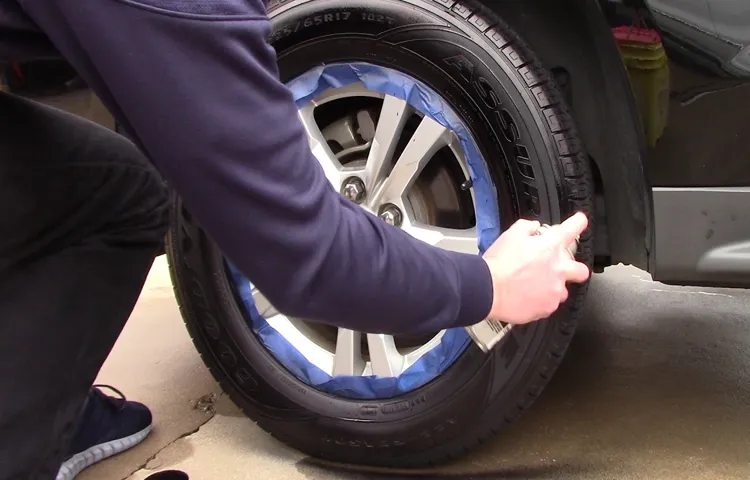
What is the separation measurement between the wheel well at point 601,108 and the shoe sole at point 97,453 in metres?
1.02

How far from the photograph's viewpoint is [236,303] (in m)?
1.37

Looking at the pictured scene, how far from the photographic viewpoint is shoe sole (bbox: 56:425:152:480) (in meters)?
1.38

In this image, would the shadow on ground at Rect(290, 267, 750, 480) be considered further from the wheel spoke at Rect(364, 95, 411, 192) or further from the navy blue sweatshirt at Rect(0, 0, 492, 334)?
the navy blue sweatshirt at Rect(0, 0, 492, 334)

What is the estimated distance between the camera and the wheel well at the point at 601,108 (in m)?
1.10

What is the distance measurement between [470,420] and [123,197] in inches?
27.0

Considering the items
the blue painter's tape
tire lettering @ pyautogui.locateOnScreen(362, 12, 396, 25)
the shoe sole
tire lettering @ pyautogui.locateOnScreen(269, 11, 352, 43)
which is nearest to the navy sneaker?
the shoe sole

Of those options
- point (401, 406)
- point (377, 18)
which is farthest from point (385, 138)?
point (401, 406)

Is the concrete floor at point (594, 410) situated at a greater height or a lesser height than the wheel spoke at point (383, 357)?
lesser

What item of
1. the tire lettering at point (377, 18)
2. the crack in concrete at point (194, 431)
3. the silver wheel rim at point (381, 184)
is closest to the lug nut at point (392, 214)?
the silver wheel rim at point (381, 184)

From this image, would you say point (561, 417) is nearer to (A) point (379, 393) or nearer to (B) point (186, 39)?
(A) point (379, 393)

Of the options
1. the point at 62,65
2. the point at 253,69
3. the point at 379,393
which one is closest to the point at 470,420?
the point at 379,393

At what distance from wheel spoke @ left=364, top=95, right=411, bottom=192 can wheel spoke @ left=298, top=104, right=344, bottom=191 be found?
0.06 m

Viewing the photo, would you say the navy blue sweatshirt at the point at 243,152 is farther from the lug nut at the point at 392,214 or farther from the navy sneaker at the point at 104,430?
the navy sneaker at the point at 104,430

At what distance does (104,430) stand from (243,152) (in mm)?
1055
